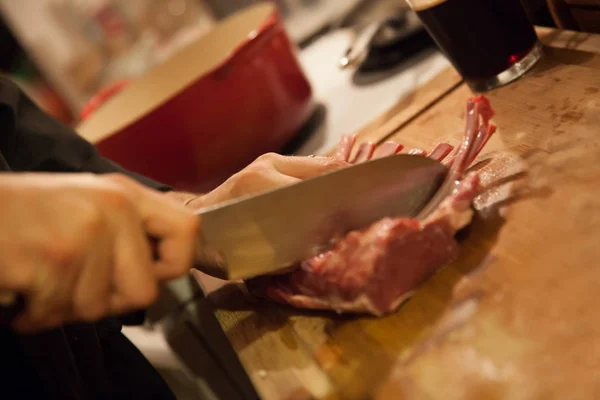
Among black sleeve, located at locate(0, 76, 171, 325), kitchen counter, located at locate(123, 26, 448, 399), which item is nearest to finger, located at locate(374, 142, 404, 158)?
kitchen counter, located at locate(123, 26, 448, 399)

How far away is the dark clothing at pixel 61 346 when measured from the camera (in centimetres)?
84

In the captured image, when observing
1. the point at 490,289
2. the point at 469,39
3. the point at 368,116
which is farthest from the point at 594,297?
the point at 368,116

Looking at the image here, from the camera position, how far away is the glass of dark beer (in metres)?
1.05

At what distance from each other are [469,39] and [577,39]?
0.21m

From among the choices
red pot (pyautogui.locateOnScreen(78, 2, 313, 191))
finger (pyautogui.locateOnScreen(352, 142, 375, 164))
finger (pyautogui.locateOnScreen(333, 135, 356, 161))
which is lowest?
finger (pyautogui.locateOnScreen(352, 142, 375, 164))

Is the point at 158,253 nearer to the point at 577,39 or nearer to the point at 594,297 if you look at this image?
the point at 594,297

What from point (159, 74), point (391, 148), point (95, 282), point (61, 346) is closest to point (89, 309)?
point (95, 282)

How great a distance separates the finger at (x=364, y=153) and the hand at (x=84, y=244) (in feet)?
1.60

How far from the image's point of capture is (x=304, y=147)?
1521 mm

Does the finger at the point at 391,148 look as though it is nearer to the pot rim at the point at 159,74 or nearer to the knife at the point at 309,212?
the knife at the point at 309,212

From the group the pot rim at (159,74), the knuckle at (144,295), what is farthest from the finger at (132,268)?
the pot rim at (159,74)

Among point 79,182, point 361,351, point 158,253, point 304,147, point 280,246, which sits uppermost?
point 79,182

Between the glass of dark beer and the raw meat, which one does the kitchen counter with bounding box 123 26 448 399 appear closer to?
the glass of dark beer

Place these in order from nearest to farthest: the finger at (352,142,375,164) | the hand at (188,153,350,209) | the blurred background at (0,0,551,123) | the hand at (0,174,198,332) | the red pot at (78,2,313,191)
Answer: the hand at (0,174,198,332), the hand at (188,153,350,209), the finger at (352,142,375,164), the red pot at (78,2,313,191), the blurred background at (0,0,551,123)
